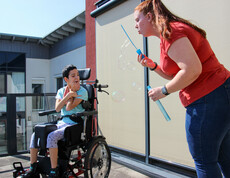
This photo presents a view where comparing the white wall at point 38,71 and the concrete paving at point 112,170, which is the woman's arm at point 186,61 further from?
the white wall at point 38,71

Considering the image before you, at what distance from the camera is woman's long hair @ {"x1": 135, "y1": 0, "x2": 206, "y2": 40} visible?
1138 mm

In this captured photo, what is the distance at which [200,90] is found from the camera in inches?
44.9

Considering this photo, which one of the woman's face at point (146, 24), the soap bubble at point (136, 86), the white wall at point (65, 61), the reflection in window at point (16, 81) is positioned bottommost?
the soap bubble at point (136, 86)

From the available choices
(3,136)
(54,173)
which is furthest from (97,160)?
(3,136)

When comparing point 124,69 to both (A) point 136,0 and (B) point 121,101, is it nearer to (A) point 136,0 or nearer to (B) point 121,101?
(B) point 121,101

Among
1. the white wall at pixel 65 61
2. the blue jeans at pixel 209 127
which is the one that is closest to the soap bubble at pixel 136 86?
the blue jeans at pixel 209 127

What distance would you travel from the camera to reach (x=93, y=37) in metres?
4.64

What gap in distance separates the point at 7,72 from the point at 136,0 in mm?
13078

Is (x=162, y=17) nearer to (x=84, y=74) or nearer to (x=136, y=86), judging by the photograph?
(x=84, y=74)

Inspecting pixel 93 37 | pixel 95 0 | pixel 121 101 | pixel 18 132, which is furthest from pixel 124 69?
pixel 18 132

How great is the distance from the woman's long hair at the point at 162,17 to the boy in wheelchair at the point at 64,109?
1390 mm

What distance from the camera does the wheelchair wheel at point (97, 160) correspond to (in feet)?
7.30

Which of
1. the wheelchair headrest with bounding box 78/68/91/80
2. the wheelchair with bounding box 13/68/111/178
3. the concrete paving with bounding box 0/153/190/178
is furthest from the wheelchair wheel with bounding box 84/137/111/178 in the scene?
the wheelchair headrest with bounding box 78/68/91/80

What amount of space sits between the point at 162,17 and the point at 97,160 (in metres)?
1.73
